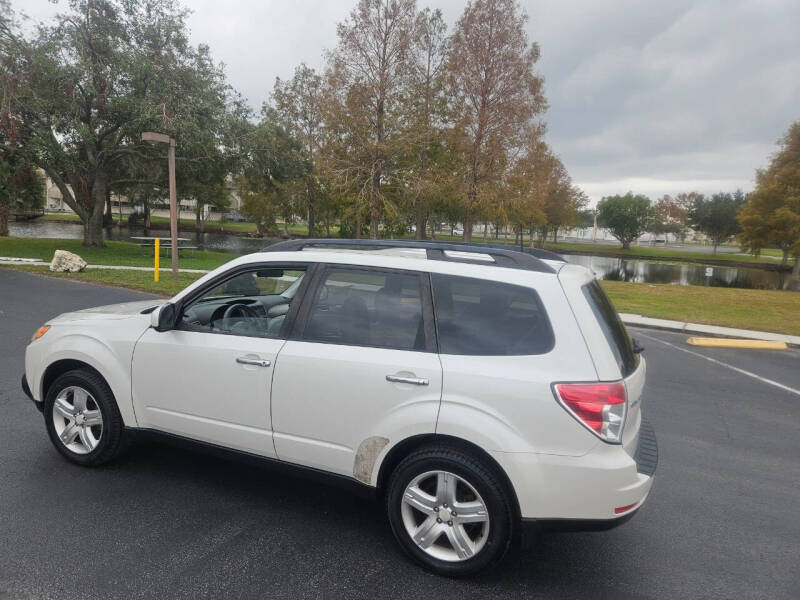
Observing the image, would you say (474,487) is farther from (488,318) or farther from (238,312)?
(238,312)

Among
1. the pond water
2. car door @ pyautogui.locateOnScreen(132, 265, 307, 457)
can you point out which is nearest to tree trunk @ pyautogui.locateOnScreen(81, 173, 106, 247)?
the pond water

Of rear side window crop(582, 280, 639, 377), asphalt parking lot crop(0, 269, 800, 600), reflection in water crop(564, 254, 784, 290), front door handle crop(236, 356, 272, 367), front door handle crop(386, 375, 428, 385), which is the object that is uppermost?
rear side window crop(582, 280, 639, 377)

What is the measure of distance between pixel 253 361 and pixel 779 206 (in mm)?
46622

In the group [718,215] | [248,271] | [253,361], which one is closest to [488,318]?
[253,361]

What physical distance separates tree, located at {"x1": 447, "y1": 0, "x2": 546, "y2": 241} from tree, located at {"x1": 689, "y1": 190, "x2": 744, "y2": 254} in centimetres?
5814

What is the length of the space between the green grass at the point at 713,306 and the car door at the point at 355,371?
40.6 ft

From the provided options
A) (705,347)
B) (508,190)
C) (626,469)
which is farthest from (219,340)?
(508,190)

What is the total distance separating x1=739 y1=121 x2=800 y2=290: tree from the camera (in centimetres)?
3641

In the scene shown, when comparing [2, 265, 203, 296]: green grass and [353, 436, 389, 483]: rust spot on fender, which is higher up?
[353, 436, 389, 483]: rust spot on fender

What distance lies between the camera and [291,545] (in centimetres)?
304

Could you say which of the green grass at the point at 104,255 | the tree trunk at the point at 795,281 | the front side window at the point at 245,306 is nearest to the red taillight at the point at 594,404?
the front side window at the point at 245,306

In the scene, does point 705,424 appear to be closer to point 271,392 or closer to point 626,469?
point 626,469

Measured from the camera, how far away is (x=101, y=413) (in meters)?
3.71

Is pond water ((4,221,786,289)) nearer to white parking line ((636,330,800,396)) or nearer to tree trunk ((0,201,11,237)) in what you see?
tree trunk ((0,201,11,237))
